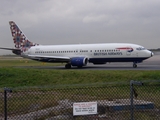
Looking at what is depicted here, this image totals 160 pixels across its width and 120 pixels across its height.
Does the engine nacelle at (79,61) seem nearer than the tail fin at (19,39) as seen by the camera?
Yes

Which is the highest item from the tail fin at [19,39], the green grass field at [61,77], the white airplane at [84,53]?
the tail fin at [19,39]

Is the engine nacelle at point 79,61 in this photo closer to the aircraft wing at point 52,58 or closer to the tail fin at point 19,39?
the aircraft wing at point 52,58

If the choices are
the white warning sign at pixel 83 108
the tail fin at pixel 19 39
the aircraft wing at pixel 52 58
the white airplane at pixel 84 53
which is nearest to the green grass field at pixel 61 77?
the white warning sign at pixel 83 108

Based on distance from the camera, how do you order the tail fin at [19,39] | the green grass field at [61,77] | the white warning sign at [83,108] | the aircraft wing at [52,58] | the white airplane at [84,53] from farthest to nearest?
the tail fin at [19,39] < the aircraft wing at [52,58] < the white airplane at [84,53] < the green grass field at [61,77] < the white warning sign at [83,108]

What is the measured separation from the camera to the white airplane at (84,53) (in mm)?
28688

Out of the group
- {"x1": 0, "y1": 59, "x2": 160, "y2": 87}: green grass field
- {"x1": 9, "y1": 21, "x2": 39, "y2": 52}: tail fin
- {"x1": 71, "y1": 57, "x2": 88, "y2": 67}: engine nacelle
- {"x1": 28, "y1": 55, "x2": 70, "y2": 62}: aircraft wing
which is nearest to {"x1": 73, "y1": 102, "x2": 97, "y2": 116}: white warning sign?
{"x1": 0, "y1": 59, "x2": 160, "y2": 87}: green grass field

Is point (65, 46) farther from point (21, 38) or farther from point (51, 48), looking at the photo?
point (21, 38)

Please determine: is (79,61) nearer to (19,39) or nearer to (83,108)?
(19,39)

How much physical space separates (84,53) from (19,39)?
1136cm

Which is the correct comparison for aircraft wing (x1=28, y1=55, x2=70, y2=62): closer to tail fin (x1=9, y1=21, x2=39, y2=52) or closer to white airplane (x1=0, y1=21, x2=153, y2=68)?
white airplane (x1=0, y1=21, x2=153, y2=68)

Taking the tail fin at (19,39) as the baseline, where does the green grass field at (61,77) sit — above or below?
below

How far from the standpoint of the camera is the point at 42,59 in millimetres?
32688

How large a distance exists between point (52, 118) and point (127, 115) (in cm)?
192

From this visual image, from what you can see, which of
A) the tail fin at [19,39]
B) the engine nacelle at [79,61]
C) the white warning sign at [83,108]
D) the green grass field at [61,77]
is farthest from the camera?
the tail fin at [19,39]
